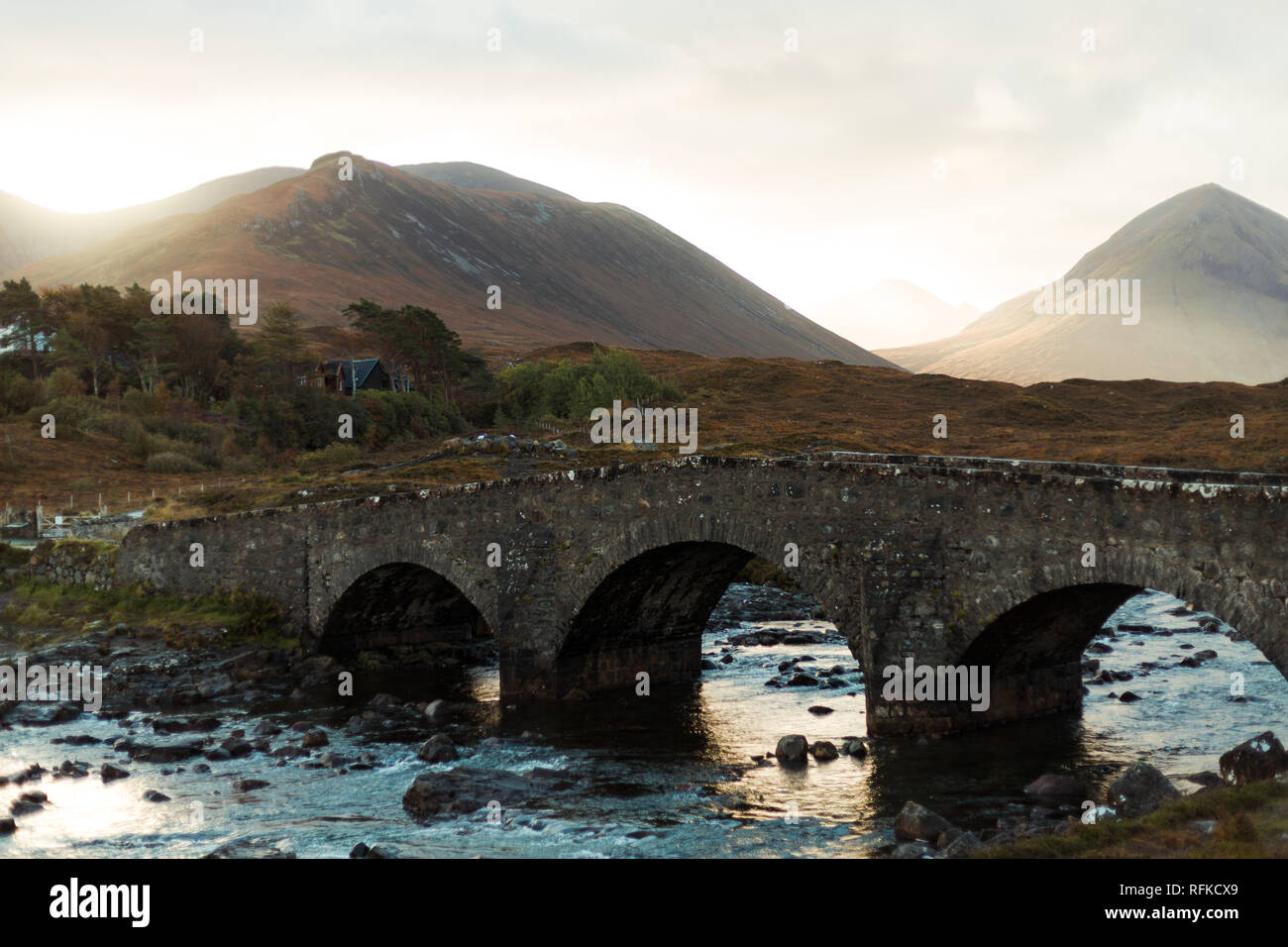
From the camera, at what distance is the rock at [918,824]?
14555mm

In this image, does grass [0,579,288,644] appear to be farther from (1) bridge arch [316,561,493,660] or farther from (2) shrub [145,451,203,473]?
(2) shrub [145,451,203,473]

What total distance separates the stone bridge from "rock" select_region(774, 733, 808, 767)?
4.40ft

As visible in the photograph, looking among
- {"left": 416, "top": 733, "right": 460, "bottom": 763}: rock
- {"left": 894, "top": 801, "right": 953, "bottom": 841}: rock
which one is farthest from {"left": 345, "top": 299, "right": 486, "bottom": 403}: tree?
{"left": 894, "top": 801, "right": 953, "bottom": 841}: rock

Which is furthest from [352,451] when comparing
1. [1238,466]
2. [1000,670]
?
[1000,670]

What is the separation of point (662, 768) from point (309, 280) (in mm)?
176902

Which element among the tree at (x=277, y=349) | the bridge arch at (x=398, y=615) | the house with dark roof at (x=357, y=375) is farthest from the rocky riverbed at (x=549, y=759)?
the house with dark roof at (x=357, y=375)

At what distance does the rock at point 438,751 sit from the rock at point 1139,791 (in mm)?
11986

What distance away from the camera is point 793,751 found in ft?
65.1

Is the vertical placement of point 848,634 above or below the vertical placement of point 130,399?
below

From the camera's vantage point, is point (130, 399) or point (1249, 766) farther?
point (130, 399)

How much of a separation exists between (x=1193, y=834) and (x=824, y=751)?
893 cm

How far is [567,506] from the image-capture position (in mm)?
24453

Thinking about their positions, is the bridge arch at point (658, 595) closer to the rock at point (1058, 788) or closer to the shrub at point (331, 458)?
the rock at point (1058, 788)
